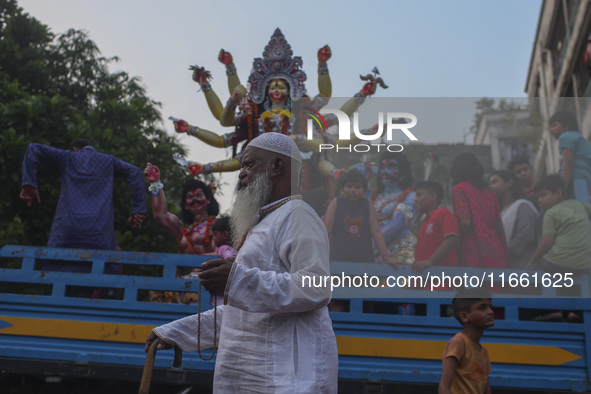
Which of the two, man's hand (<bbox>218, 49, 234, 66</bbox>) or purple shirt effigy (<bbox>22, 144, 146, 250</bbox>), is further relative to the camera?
man's hand (<bbox>218, 49, 234, 66</bbox>)

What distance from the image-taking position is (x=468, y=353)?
105 inches

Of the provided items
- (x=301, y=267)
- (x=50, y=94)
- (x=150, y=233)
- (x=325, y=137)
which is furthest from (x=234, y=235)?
(x=50, y=94)

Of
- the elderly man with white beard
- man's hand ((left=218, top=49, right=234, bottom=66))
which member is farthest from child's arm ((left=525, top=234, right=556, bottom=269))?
man's hand ((left=218, top=49, right=234, bottom=66))

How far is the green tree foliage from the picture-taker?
7.84 metres

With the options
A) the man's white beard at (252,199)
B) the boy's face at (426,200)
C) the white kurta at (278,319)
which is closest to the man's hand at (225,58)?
the boy's face at (426,200)

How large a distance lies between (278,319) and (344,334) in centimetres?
139

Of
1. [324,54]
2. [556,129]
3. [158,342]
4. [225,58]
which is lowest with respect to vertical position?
[158,342]

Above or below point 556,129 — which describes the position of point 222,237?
below

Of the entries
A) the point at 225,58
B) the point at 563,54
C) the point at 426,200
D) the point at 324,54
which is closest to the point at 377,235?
the point at 426,200

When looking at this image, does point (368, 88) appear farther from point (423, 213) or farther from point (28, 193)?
point (28, 193)

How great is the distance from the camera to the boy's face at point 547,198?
A: 386 cm

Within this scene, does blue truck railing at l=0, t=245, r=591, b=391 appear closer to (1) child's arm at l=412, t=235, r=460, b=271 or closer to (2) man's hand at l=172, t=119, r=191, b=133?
(1) child's arm at l=412, t=235, r=460, b=271

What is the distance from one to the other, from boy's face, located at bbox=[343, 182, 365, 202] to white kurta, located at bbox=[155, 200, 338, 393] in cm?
224

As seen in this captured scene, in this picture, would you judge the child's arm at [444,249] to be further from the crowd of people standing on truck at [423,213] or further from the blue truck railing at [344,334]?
the blue truck railing at [344,334]
